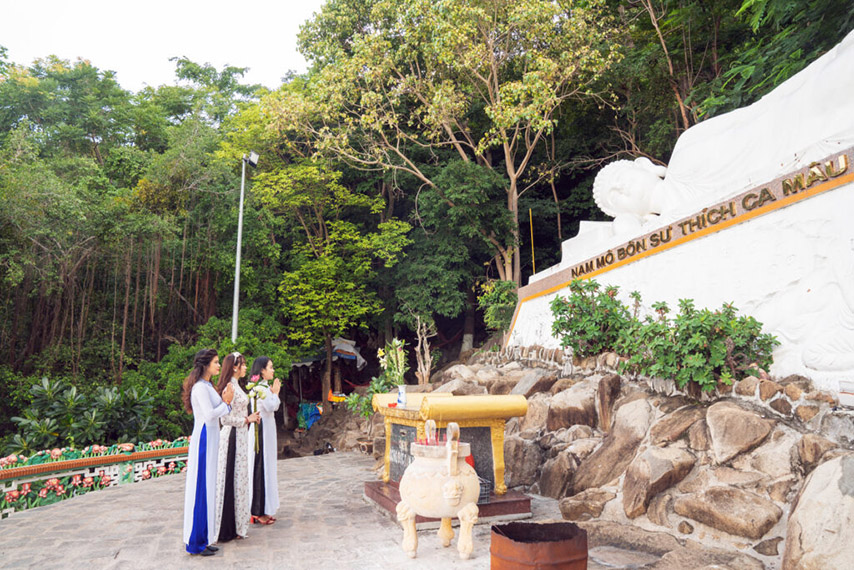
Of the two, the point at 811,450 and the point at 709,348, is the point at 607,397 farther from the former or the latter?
the point at 811,450

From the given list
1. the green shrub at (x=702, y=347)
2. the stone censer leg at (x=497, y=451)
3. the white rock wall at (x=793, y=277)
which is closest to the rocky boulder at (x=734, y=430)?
the green shrub at (x=702, y=347)

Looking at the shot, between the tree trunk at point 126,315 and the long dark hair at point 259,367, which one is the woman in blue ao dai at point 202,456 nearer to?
the long dark hair at point 259,367

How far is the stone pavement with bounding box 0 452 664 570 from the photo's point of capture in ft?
11.9

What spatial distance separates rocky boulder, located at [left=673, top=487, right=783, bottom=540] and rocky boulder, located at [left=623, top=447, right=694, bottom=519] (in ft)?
0.57

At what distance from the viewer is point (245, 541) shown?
4203 mm

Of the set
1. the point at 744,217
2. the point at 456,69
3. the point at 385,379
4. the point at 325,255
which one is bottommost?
the point at 385,379

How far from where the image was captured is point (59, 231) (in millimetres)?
12180

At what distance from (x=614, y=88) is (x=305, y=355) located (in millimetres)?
10653

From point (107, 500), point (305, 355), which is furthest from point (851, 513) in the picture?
point (305, 355)

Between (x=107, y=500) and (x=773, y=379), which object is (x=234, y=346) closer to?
(x=107, y=500)

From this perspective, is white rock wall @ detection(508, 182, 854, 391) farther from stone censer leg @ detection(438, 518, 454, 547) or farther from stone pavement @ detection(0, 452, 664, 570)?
stone censer leg @ detection(438, 518, 454, 547)

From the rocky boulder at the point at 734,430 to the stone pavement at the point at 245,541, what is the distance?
0.95 meters

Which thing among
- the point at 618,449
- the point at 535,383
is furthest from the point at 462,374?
the point at 618,449

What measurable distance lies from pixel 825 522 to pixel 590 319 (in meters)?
3.74
